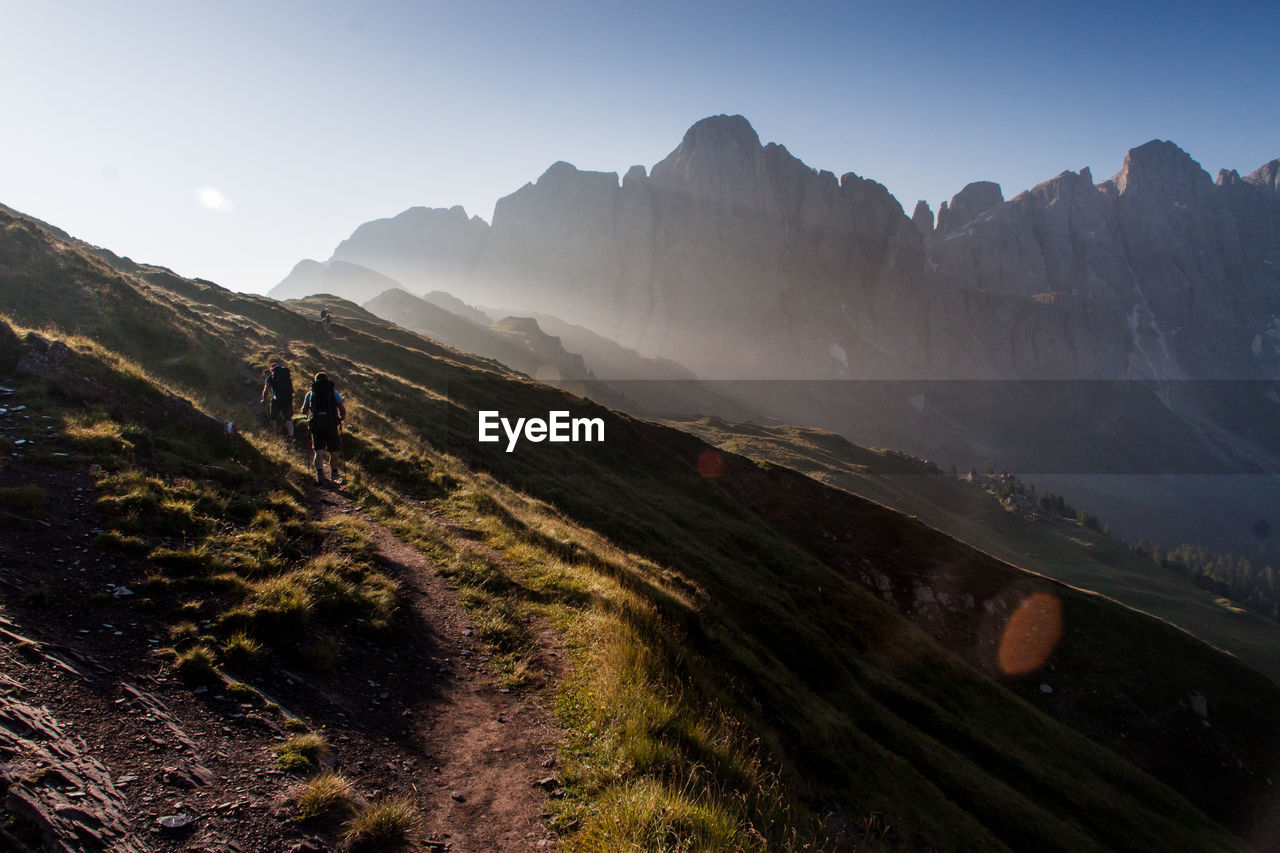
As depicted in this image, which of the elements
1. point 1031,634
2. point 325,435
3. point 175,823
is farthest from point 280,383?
point 1031,634

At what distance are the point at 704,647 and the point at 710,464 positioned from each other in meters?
44.8

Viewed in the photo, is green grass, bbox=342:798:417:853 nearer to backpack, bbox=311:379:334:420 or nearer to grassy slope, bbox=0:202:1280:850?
grassy slope, bbox=0:202:1280:850

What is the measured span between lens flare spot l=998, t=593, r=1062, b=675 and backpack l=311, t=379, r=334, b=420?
50493mm

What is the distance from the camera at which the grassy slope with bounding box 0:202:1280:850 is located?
8438 millimetres

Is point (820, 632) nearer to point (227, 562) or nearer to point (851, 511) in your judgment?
point (227, 562)

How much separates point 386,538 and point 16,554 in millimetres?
6745

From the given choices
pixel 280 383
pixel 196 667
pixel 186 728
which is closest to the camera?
pixel 186 728

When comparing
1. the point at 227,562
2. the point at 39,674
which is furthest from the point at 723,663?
the point at 39,674

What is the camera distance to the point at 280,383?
20.4 m

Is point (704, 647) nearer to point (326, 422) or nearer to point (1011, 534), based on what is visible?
point (326, 422)

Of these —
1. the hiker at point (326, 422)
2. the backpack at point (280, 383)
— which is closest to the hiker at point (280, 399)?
the backpack at point (280, 383)

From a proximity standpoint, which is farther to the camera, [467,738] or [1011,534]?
[1011,534]

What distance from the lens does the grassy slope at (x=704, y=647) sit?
8.44m

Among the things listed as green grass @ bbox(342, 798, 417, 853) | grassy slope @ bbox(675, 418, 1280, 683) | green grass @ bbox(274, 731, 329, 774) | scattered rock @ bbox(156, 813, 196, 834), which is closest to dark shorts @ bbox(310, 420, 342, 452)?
green grass @ bbox(274, 731, 329, 774)
